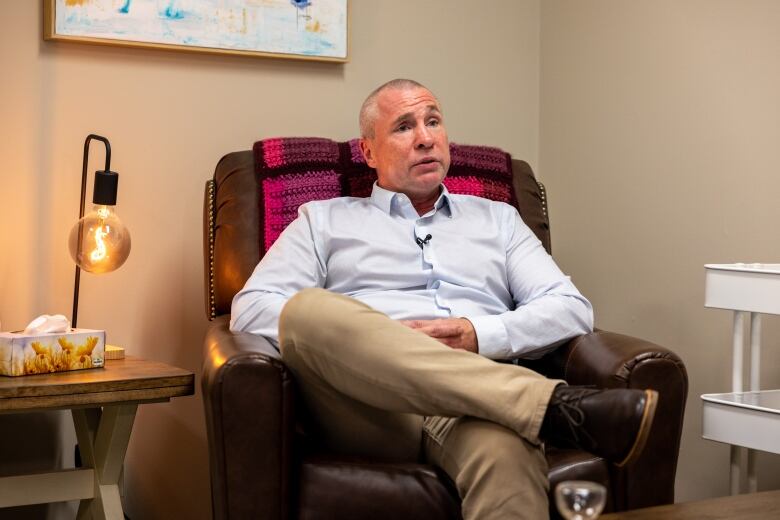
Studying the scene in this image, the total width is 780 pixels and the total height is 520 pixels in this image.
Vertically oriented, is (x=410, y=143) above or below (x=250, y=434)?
above

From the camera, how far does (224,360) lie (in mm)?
1751

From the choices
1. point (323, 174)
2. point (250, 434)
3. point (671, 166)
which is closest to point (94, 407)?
point (250, 434)

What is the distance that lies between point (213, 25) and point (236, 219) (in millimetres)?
653

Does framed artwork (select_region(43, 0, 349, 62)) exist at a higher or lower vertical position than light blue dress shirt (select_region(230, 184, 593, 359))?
higher

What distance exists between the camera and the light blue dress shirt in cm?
219

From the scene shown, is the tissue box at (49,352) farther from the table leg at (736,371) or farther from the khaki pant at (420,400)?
the table leg at (736,371)

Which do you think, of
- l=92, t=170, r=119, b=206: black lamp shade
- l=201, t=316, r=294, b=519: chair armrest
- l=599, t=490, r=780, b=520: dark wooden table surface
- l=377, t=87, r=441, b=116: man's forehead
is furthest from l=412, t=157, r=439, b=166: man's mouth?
l=599, t=490, r=780, b=520: dark wooden table surface

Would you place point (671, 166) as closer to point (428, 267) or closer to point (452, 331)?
point (428, 267)

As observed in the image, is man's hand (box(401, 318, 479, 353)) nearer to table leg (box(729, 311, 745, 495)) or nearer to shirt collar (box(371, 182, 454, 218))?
shirt collar (box(371, 182, 454, 218))

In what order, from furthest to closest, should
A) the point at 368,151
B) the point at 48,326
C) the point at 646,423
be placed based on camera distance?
the point at 368,151 → the point at 48,326 → the point at 646,423

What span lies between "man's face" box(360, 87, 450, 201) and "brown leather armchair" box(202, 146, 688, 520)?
0.68 meters

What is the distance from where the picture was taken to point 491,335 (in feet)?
6.92

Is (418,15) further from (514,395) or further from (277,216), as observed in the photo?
(514,395)

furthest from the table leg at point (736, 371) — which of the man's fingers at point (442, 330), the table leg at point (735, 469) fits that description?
the man's fingers at point (442, 330)
